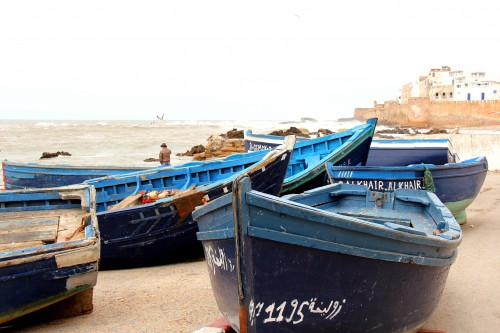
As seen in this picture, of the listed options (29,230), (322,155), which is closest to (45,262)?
(29,230)

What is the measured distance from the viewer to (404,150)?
43.0ft

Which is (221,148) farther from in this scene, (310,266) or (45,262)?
(310,266)

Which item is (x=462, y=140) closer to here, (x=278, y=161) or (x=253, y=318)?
(x=278, y=161)

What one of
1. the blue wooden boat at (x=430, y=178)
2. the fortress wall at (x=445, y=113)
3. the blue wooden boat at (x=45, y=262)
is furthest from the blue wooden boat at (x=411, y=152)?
the fortress wall at (x=445, y=113)

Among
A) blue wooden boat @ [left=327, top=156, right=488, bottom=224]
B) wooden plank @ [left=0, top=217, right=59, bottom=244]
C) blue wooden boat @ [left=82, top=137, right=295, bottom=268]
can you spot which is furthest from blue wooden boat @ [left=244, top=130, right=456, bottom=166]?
wooden plank @ [left=0, top=217, right=59, bottom=244]

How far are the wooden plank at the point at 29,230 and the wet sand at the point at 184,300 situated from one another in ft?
2.99

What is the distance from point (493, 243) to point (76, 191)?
6.74m

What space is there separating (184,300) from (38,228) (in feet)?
6.49

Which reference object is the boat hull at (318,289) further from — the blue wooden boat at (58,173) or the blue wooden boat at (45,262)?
the blue wooden boat at (58,173)

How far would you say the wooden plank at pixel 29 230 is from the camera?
6.02m

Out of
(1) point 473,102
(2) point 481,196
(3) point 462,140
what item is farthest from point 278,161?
(1) point 473,102

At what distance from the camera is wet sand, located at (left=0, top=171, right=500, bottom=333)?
546cm

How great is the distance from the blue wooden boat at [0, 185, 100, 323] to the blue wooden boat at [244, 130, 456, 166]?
22.6 ft

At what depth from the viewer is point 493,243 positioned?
8953 millimetres
